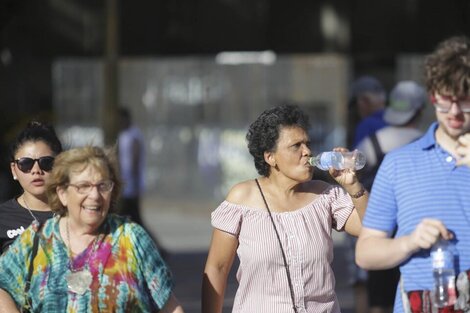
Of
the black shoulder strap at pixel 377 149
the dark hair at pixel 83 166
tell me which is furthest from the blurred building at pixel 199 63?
the dark hair at pixel 83 166

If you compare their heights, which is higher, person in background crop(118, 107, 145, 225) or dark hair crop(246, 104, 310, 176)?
dark hair crop(246, 104, 310, 176)

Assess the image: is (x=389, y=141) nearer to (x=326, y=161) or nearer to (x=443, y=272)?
(x=326, y=161)

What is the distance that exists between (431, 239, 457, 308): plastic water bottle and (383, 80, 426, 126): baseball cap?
4.24 meters

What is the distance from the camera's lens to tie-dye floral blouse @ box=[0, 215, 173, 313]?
4879 mm

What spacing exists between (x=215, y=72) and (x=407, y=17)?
6.74 metres

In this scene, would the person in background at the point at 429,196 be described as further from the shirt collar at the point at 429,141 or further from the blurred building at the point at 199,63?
the blurred building at the point at 199,63

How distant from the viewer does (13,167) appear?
6117 mm

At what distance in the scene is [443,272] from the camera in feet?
14.1

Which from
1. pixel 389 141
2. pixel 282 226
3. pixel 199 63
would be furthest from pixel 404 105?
pixel 199 63

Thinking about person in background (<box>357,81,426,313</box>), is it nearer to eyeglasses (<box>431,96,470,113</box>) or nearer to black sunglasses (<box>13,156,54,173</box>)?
black sunglasses (<box>13,156,54,173</box>)

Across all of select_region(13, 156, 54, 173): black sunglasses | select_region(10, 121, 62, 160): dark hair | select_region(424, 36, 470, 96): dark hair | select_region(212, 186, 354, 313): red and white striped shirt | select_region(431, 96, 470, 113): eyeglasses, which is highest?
select_region(424, 36, 470, 96): dark hair

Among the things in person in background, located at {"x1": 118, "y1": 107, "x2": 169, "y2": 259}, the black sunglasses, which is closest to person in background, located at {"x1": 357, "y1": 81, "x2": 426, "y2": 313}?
the black sunglasses

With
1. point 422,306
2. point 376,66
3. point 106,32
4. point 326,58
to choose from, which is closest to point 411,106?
point 422,306

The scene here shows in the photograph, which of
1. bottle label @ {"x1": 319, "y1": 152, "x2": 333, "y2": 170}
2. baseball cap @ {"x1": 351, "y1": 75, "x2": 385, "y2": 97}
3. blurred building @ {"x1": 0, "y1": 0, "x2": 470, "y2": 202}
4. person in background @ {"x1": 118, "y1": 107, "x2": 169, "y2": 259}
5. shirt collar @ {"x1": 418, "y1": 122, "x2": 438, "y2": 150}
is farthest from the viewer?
blurred building @ {"x1": 0, "y1": 0, "x2": 470, "y2": 202}
